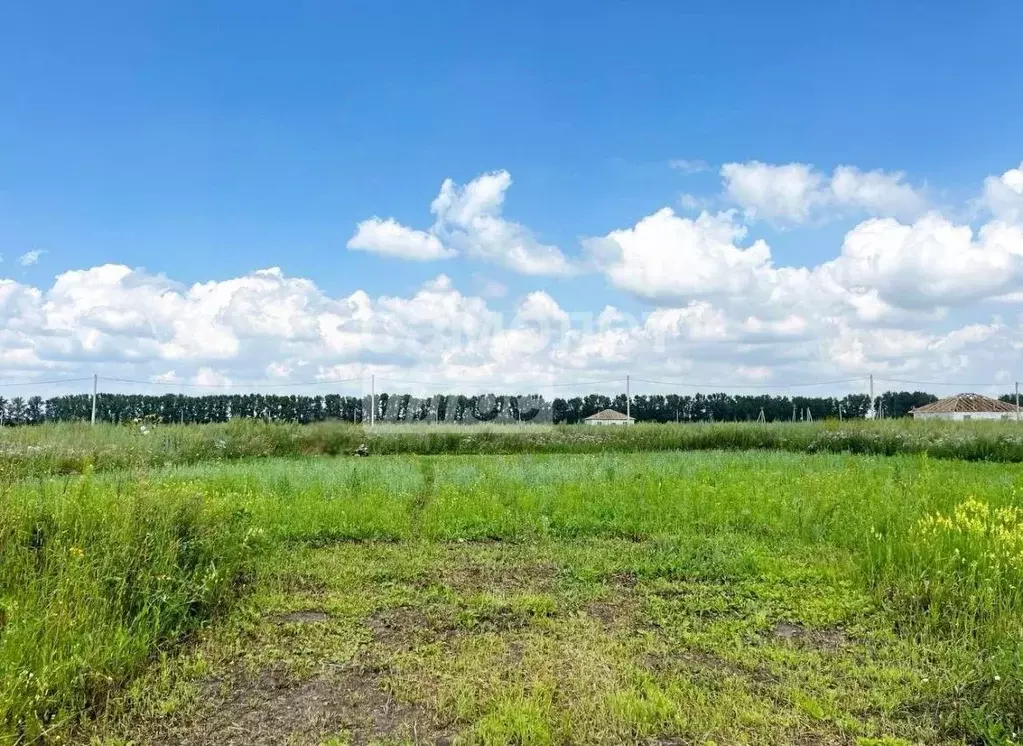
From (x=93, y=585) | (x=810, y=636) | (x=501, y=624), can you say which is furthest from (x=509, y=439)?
(x=93, y=585)

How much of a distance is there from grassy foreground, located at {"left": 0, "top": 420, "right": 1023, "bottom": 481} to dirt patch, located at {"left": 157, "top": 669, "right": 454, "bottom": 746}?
12096 millimetres

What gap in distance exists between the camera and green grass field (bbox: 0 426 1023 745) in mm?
3102

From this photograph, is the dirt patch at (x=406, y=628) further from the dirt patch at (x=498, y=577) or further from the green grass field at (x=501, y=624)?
the dirt patch at (x=498, y=577)

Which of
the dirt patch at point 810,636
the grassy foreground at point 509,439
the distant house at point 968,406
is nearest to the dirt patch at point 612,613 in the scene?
the dirt patch at point 810,636

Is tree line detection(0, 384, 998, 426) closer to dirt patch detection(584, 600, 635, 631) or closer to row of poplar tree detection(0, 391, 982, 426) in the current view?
row of poplar tree detection(0, 391, 982, 426)

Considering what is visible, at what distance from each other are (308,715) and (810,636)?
3.04 m

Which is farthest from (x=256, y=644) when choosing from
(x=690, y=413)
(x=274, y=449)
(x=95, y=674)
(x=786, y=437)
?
(x=690, y=413)

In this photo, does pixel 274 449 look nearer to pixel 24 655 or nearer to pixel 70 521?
pixel 70 521

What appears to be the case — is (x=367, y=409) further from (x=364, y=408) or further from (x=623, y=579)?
(x=623, y=579)

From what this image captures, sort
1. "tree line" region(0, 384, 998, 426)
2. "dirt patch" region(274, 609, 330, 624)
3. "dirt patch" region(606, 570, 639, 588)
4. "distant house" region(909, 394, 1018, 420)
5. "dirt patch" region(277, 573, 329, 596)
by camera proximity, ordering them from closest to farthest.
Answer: "dirt patch" region(274, 609, 330, 624), "dirt patch" region(277, 573, 329, 596), "dirt patch" region(606, 570, 639, 588), "tree line" region(0, 384, 998, 426), "distant house" region(909, 394, 1018, 420)

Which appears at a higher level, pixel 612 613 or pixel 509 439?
pixel 509 439

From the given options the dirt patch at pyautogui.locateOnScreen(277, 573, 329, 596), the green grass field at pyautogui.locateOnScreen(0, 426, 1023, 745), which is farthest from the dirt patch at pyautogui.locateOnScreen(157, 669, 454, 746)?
the dirt patch at pyautogui.locateOnScreen(277, 573, 329, 596)

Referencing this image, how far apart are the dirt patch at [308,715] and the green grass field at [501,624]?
0.05ft

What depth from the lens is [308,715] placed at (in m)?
3.22
